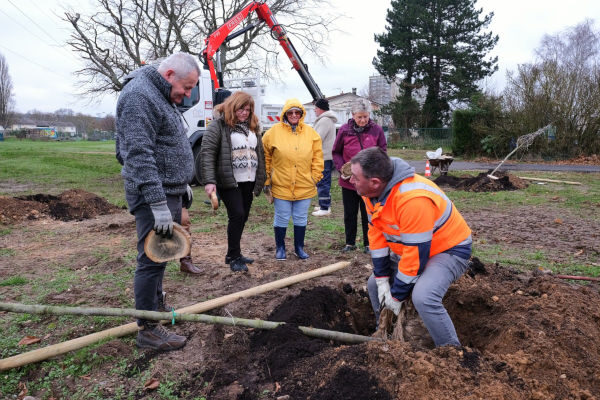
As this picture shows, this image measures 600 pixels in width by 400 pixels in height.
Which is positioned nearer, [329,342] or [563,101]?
[329,342]

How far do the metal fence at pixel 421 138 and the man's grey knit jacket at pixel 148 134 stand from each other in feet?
88.9

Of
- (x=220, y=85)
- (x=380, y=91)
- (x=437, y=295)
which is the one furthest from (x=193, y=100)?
(x=380, y=91)

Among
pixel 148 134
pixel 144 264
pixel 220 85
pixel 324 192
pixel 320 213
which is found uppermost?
pixel 220 85

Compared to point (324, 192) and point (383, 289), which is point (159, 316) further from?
point (324, 192)

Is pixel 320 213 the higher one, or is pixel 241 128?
pixel 241 128

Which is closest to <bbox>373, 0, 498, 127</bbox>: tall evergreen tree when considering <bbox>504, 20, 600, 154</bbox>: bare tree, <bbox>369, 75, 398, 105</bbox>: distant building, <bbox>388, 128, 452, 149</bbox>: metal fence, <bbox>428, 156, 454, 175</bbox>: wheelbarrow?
<bbox>388, 128, 452, 149</bbox>: metal fence

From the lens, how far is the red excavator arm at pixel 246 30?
11.5 m

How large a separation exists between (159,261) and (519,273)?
3.66 m

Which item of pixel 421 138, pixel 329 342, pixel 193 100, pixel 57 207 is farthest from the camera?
pixel 421 138

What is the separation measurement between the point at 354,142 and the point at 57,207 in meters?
6.11

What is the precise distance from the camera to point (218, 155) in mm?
4562

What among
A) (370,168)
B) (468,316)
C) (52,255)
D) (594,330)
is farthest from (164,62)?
(52,255)

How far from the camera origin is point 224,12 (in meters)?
21.4

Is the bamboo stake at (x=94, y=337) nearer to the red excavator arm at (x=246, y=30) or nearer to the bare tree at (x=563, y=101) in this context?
the red excavator arm at (x=246, y=30)
